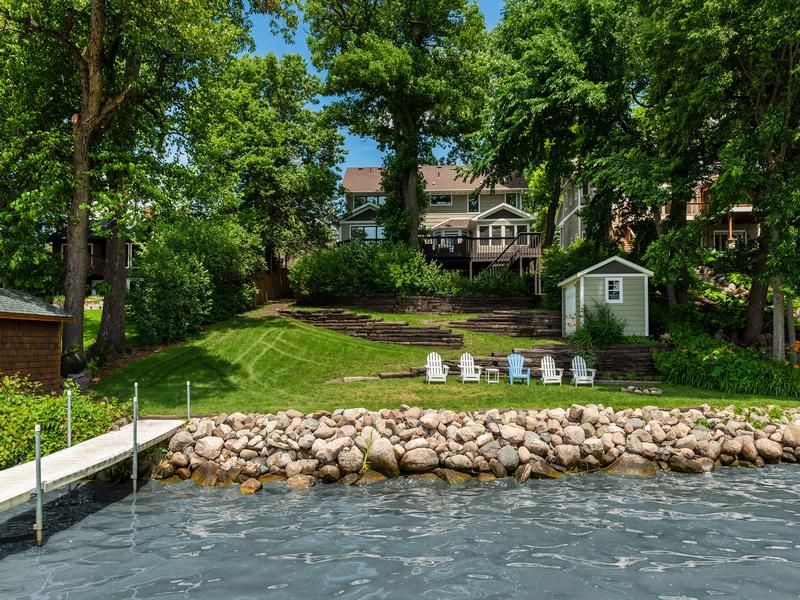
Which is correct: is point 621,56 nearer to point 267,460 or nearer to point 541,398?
point 541,398

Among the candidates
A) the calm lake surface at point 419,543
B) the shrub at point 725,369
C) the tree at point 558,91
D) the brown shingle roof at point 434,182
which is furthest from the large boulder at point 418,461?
the brown shingle roof at point 434,182

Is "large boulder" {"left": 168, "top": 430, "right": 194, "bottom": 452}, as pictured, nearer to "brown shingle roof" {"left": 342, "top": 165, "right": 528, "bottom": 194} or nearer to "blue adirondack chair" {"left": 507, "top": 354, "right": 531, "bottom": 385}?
"blue adirondack chair" {"left": 507, "top": 354, "right": 531, "bottom": 385}

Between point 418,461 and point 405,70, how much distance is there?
22.1 meters

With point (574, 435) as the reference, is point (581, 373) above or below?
above

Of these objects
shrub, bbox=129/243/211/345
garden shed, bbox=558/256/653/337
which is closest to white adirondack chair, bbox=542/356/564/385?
garden shed, bbox=558/256/653/337

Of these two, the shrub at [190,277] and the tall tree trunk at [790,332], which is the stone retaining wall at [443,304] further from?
the tall tree trunk at [790,332]

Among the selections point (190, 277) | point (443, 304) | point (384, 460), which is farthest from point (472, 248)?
point (384, 460)

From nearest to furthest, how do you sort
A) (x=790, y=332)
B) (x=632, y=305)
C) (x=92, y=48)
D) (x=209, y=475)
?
(x=209, y=475), (x=92, y=48), (x=790, y=332), (x=632, y=305)

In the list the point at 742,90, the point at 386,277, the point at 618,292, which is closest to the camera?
the point at 742,90

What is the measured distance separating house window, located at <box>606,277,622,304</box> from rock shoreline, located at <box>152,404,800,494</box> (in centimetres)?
900

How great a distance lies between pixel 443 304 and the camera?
26281mm

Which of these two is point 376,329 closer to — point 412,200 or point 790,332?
point 412,200

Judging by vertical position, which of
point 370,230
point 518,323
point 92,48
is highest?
point 92,48

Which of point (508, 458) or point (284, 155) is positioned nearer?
point (508, 458)
